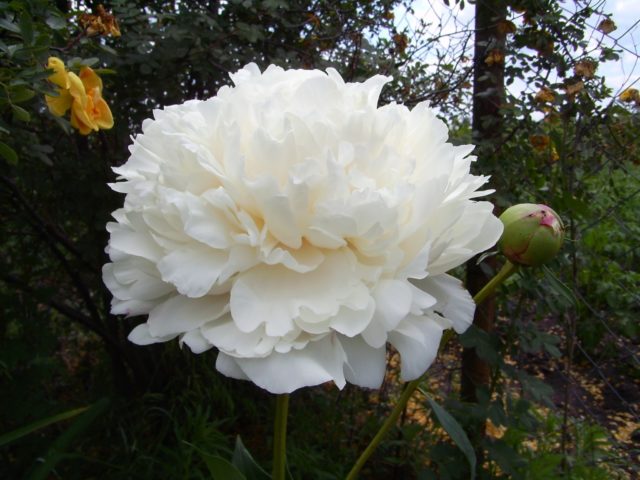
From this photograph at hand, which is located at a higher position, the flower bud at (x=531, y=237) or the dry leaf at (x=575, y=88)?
the dry leaf at (x=575, y=88)

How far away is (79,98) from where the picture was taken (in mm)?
895

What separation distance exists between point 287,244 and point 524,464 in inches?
43.7

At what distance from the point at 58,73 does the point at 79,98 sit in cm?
5

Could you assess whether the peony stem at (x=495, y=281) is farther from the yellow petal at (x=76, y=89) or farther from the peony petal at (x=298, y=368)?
the yellow petal at (x=76, y=89)

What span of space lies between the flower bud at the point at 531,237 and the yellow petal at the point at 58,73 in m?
0.74

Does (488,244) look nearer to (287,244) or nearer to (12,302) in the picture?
(287,244)

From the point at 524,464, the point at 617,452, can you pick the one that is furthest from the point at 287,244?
the point at 617,452

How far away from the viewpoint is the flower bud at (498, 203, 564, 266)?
520 mm

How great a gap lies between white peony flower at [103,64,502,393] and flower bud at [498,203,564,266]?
2.2 inches

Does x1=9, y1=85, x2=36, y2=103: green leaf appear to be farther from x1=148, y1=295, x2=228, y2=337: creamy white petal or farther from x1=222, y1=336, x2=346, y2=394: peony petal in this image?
x1=222, y1=336, x2=346, y2=394: peony petal

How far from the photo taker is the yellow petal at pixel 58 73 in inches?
33.3

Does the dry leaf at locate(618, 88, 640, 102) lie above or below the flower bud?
above

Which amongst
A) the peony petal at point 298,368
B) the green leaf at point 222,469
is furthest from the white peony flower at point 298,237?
the green leaf at point 222,469

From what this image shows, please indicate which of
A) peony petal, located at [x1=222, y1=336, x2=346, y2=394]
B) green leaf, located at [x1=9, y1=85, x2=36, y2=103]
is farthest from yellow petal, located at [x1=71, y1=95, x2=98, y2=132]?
peony petal, located at [x1=222, y1=336, x2=346, y2=394]
